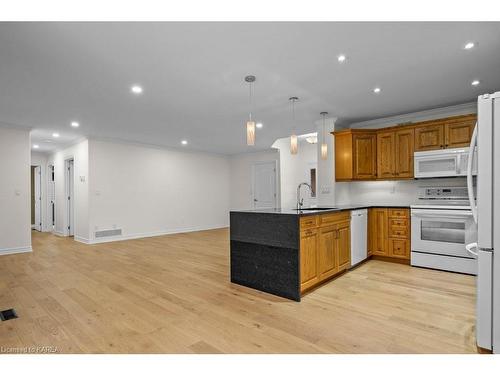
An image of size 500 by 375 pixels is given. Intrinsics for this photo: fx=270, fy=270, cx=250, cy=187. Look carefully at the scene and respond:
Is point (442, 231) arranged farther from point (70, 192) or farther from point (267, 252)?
point (70, 192)

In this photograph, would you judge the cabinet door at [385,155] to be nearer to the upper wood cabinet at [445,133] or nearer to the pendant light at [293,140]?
the upper wood cabinet at [445,133]

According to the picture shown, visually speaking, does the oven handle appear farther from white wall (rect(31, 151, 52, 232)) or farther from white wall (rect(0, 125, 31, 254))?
white wall (rect(31, 151, 52, 232))

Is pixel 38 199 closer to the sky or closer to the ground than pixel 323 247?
closer to the sky

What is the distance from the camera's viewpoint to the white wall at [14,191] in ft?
17.4

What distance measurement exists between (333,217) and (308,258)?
0.77m

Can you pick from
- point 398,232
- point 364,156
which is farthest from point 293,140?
point 398,232

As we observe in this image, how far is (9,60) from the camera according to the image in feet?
9.12

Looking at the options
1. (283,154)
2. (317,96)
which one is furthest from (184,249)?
(283,154)

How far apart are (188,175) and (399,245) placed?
6.12 meters

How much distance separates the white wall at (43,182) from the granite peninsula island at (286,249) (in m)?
7.78

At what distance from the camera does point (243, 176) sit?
9.47m

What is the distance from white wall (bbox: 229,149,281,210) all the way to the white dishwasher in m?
4.67

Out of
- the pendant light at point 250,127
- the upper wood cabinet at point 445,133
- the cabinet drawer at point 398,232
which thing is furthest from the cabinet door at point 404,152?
the pendant light at point 250,127

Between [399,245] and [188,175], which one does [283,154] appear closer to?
[188,175]
